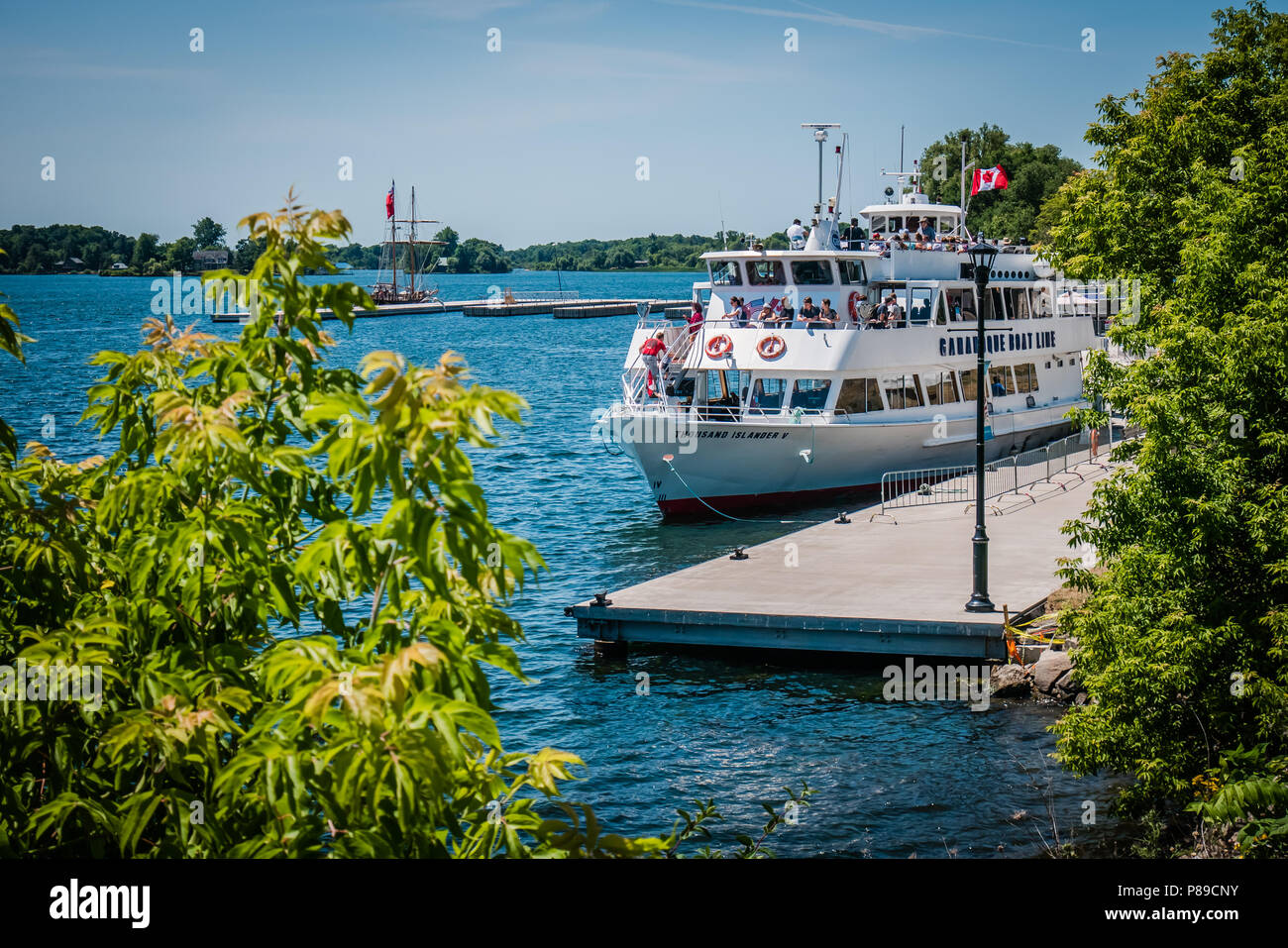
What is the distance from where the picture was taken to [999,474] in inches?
1219

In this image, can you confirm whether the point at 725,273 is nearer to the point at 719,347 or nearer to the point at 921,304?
the point at 719,347

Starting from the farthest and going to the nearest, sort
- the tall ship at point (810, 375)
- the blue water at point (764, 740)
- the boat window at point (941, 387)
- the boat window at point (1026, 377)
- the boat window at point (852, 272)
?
the boat window at point (1026, 377) < the boat window at point (941, 387) < the boat window at point (852, 272) < the tall ship at point (810, 375) < the blue water at point (764, 740)

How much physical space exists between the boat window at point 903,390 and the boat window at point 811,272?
3.38 meters

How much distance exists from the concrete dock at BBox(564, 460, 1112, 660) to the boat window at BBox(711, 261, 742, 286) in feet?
38.2

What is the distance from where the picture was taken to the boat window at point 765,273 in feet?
115

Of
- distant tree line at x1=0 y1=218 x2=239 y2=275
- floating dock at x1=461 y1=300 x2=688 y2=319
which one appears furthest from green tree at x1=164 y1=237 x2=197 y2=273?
floating dock at x1=461 y1=300 x2=688 y2=319

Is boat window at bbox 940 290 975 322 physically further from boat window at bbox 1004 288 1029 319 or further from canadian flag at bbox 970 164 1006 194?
canadian flag at bbox 970 164 1006 194

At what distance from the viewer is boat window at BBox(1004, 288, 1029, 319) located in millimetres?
41000

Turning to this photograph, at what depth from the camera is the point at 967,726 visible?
17.3 metres

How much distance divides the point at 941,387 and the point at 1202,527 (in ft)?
86.9

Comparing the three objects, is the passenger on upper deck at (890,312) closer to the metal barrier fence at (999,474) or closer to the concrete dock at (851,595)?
the metal barrier fence at (999,474)

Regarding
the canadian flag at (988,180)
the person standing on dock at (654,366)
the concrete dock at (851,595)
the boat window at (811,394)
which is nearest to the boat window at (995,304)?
the canadian flag at (988,180)

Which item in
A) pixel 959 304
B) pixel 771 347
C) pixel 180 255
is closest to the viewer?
pixel 771 347

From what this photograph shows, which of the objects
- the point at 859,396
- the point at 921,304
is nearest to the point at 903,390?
the point at 859,396
